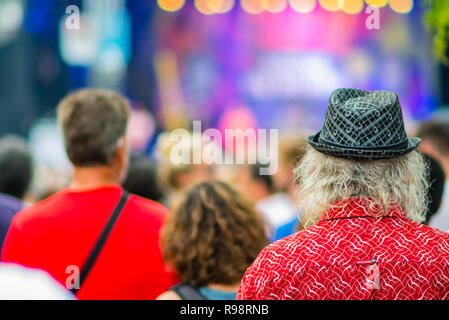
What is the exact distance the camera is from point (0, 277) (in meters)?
1.12

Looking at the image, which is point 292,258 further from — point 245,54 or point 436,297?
point 245,54

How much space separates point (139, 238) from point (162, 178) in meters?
1.77

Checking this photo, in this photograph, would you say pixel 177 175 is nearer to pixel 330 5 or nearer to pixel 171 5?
pixel 330 5

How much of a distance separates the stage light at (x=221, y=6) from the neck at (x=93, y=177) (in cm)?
950

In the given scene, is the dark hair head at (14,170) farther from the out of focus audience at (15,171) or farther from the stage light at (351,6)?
the stage light at (351,6)

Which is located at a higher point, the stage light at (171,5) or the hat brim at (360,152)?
the stage light at (171,5)

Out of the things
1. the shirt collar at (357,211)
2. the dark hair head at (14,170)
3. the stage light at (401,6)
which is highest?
the stage light at (401,6)

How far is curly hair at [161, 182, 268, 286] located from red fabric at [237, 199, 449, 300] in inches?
27.7

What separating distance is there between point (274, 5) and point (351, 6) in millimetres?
1475

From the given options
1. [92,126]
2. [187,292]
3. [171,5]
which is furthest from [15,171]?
[171,5]

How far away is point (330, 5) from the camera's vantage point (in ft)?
37.5

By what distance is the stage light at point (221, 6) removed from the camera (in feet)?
38.8

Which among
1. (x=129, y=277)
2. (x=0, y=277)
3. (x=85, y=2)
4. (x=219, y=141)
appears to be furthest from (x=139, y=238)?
(x=85, y=2)

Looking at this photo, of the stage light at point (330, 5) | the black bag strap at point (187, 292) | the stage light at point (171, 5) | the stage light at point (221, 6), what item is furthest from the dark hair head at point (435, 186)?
the stage light at point (171, 5)
